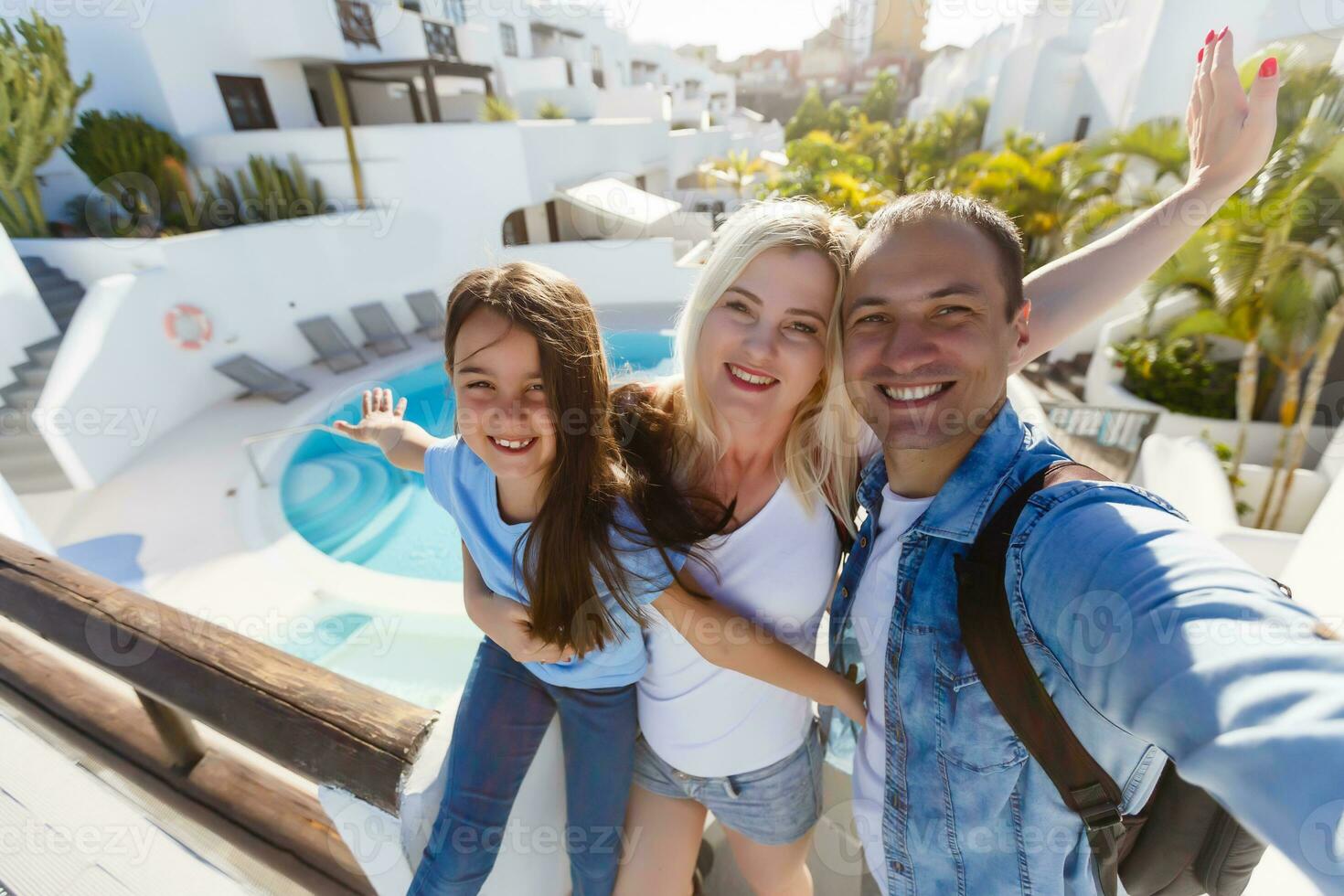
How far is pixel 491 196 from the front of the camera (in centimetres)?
1351

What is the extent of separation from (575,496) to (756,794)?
103 cm

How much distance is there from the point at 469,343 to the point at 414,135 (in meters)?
13.8

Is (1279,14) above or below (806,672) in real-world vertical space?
above

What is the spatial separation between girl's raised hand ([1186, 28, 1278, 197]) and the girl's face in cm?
190

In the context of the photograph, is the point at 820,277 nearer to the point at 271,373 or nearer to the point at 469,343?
the point at 469,343

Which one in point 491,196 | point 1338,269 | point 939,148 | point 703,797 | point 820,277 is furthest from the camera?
point 939,148

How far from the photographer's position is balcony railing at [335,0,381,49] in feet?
46.8

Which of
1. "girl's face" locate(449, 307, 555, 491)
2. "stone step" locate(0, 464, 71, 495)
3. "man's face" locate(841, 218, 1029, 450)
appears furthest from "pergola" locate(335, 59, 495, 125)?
"man's face" locate(841, 218, 1029, 450)

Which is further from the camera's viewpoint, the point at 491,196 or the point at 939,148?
the point at 939,148

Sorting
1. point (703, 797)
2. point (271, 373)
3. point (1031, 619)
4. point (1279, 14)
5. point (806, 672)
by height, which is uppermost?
point (1279, 14)

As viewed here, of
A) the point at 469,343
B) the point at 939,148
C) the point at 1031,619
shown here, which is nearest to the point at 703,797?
the point at 1031,619

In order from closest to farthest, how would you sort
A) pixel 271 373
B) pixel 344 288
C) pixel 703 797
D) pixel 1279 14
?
pixel 703 797
pixel 1279 14
pixel 271 373
pixel 344 288

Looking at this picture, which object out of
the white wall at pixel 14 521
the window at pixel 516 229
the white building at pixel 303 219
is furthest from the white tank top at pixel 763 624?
the window at pixel 516 229

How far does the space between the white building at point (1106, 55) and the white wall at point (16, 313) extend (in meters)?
17.1
